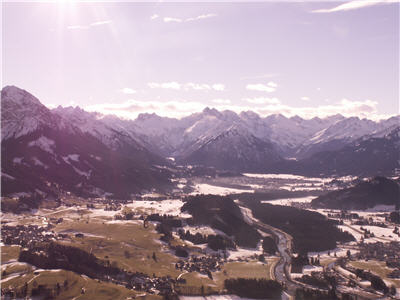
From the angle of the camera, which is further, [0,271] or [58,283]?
[0,271]

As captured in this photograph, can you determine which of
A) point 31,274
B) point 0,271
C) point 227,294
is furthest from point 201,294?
point 0,271

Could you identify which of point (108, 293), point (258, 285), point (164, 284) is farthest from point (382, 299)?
point (108, 293)

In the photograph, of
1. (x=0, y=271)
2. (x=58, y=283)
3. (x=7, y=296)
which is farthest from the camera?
(x=0, y=271)

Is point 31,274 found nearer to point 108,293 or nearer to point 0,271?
point 0,271

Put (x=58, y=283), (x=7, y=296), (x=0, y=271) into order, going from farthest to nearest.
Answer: (x=0, y=271)
(x=58, y=283)
(x=7, y=296)

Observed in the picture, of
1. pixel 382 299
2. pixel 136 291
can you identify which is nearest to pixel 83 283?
pixel 136 291

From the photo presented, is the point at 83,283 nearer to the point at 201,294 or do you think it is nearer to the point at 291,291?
the point at 201,294

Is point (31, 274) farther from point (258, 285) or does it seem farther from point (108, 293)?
point (258, 285)

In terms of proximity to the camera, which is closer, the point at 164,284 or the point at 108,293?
the point at 108,293
